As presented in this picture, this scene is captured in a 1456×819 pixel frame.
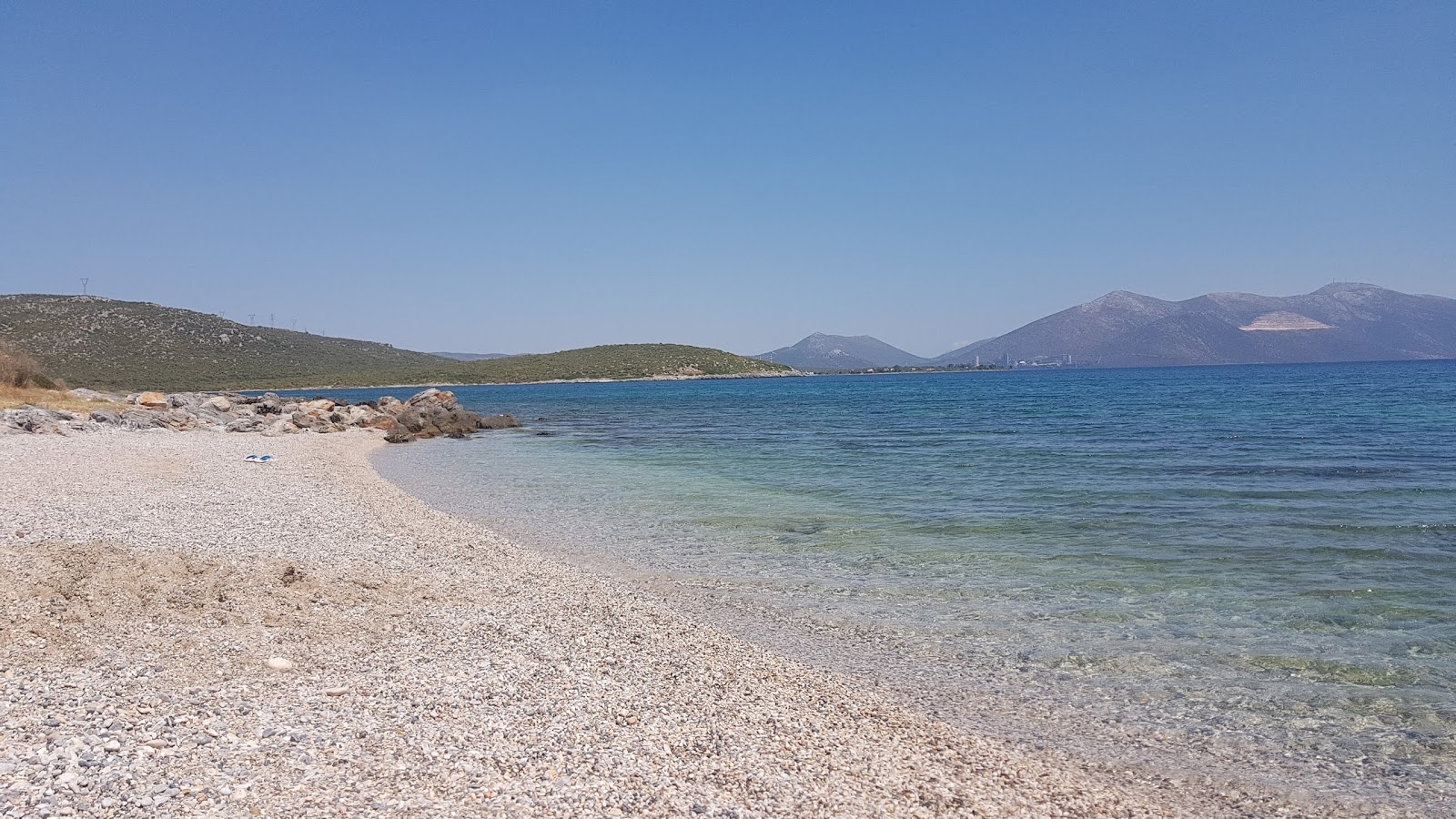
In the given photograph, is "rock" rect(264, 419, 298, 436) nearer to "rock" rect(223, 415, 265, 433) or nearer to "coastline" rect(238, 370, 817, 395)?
"rock" rect(223, 415, 265, 433)

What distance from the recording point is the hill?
160m

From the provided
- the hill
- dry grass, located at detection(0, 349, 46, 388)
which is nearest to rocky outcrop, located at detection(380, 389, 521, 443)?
dry grass, located at detection(0, 349, 46, 388)

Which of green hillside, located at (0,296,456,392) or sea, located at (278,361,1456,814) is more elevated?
green hillside, located at (0,296,456,392)

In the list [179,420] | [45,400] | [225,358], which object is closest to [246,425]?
[179,420]

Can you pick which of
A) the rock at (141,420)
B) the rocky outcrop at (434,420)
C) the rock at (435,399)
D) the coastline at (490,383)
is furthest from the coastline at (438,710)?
the coastline at (490,383)

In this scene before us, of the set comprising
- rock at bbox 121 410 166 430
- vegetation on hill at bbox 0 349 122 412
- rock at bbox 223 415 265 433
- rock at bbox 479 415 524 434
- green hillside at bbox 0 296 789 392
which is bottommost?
rock at bbox 479 415 524 434

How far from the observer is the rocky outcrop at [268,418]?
31859mm

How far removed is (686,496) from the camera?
19500mm

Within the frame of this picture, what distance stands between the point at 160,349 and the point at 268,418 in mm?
89403

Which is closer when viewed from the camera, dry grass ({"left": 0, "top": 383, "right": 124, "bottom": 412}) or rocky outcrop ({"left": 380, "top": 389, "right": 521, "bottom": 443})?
dry grass ({"left": 0, "top": 383, "right": 124, "bottom": 412})

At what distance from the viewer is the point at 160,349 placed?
114m

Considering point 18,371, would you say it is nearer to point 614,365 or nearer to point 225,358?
point 225,358

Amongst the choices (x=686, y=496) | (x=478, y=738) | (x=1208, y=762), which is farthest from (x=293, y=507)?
(x=1208, y=762)

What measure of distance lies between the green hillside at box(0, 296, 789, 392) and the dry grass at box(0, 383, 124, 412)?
2829 centimetres
